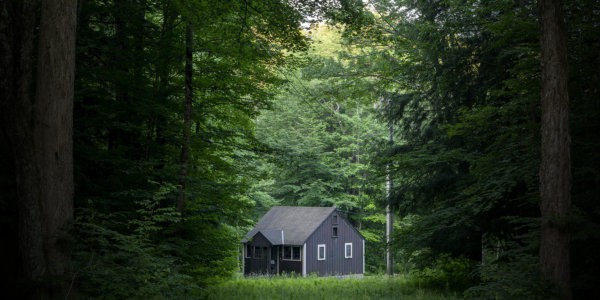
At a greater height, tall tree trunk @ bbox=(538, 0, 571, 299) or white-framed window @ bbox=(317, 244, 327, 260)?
tall tree trunk @ bbox=(538, 0, 571, 299)

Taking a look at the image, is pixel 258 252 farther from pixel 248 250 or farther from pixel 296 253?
pixel 296 253

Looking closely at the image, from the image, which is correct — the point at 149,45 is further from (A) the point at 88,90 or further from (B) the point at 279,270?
(B) the point at 279,270

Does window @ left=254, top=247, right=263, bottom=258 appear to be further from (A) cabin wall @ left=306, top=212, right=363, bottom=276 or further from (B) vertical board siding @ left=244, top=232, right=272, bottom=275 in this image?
(A) cabin wall @ left=306, top=212, right=363, bottom=276

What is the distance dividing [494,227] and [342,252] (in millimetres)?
23743

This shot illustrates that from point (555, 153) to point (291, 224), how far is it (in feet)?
92.5

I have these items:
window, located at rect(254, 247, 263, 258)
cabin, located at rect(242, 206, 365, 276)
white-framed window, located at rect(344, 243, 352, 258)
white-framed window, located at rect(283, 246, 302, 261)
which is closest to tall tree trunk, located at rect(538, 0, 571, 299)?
cabin, located at rect(242, 206, 365, 276)

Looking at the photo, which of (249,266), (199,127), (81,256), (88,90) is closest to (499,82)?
(199,127)

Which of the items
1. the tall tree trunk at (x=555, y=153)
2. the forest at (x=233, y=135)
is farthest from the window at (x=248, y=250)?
the tall tree trunk at (x=555, y=153)

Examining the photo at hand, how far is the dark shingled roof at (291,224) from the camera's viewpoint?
35.0 m

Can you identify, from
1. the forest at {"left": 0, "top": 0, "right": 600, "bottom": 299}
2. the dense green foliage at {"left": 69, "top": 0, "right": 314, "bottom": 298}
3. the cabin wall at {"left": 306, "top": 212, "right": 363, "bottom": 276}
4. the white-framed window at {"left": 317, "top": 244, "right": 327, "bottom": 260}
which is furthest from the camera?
the white-framed window at {"left": 317, "top": 244, "right": 327, "bottom": 260}

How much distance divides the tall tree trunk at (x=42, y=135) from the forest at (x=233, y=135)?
0.02 m

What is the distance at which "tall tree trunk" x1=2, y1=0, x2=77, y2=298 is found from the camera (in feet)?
24.5

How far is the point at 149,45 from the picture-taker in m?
12.0

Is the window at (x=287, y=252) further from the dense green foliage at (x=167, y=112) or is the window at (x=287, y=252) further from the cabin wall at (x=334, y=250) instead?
the dense green foliage at (x=167, y=112)
